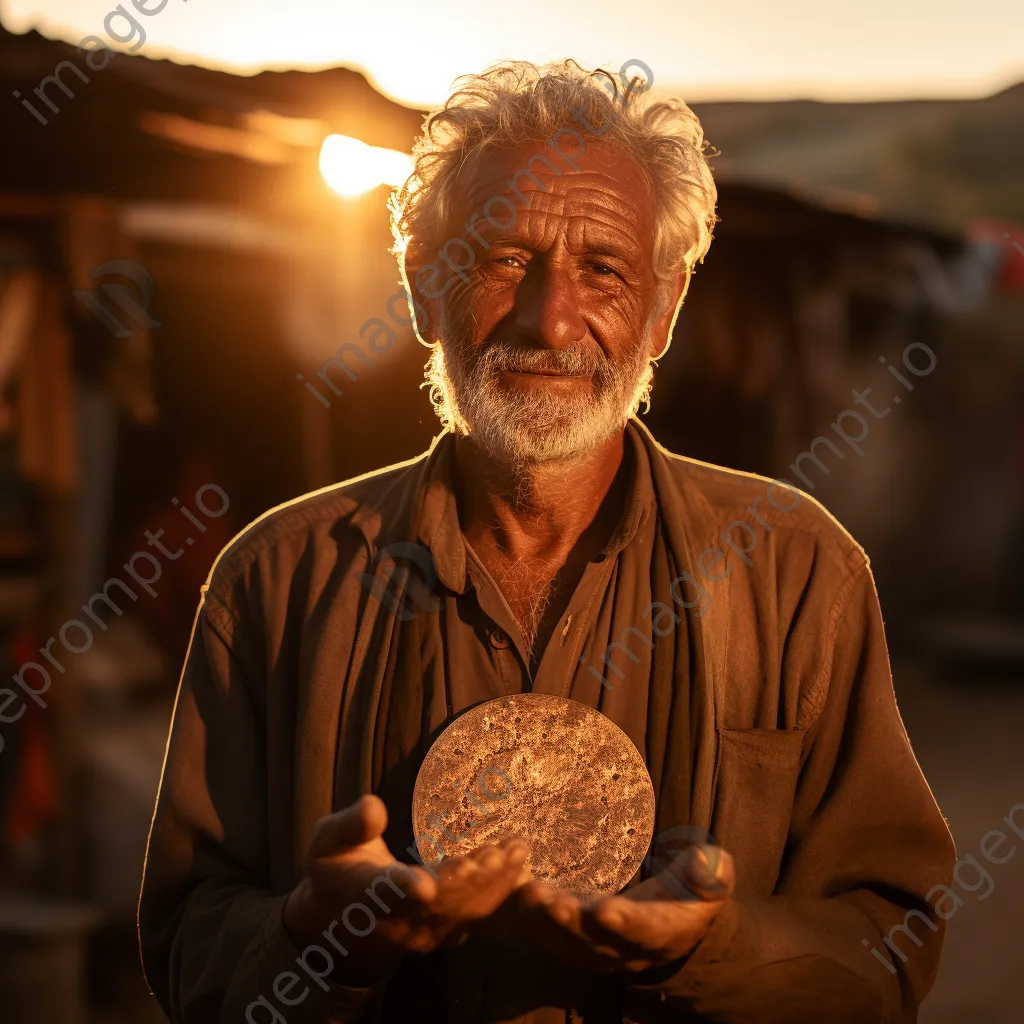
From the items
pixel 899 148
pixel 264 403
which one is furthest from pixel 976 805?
pixel 899 148

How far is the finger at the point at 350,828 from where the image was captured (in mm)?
1475

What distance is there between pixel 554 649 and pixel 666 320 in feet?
2.38

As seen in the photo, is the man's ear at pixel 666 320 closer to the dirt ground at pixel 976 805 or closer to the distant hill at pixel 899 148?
the dirt ground at pixel 976 805

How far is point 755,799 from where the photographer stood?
189 cm

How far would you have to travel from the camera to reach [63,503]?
4.89 meters

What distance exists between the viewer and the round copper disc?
6.07 ft

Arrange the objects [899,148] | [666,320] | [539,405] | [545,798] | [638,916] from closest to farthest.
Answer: [638,916] < [545,798] < [539,405] < [666,320] < [899,148]

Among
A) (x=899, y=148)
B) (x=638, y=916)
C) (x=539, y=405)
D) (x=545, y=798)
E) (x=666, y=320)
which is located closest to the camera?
(x=638, y=916)

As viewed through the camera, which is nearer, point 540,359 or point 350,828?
point 350,828

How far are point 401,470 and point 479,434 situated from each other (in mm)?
236

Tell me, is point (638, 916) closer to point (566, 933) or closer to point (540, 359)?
point (566, 933)

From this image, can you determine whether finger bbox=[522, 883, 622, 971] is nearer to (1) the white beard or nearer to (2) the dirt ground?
(1) the white beard

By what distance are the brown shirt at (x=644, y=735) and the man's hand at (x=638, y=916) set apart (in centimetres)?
27

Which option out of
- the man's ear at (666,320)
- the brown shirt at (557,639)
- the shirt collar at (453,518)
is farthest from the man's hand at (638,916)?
the man's ear at (666,320)
